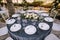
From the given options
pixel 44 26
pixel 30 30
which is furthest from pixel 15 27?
pixel 44 26

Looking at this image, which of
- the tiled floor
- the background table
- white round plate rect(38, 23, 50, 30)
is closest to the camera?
the background table

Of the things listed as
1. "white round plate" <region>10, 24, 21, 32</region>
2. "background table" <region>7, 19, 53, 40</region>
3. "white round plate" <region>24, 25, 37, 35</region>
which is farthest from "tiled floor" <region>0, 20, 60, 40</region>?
"white round plate" <region>24, 25, 37, 35</region>

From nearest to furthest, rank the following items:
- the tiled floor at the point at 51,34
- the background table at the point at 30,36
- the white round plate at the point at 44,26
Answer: the background table at the point at 30,36
the white round plate at the point at 44,26
the tiled floor at the point at 51,34

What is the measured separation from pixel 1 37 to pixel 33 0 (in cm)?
225

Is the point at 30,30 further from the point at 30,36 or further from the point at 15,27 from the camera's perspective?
the point at 15,27

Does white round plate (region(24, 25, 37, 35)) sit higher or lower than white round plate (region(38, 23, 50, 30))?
lower

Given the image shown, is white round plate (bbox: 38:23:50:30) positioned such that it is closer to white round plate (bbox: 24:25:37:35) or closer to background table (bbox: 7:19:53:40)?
background table (bbox: 7:19:53:40)

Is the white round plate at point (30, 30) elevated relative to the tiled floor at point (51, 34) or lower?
elevated

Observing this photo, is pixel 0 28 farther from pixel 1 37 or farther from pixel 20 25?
pixel 20 25

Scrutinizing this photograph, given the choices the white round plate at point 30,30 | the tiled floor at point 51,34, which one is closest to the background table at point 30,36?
the white round plate at point 30,30

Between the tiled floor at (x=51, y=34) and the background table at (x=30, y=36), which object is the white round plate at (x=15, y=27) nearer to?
the background table at (x=30, y=36)

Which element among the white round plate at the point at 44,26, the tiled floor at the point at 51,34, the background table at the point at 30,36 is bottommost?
the tiled floor at the point at 51,34

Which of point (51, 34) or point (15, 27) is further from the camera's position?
point (51, 34)

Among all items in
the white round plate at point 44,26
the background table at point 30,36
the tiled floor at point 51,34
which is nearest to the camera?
the background table at point 30,36
